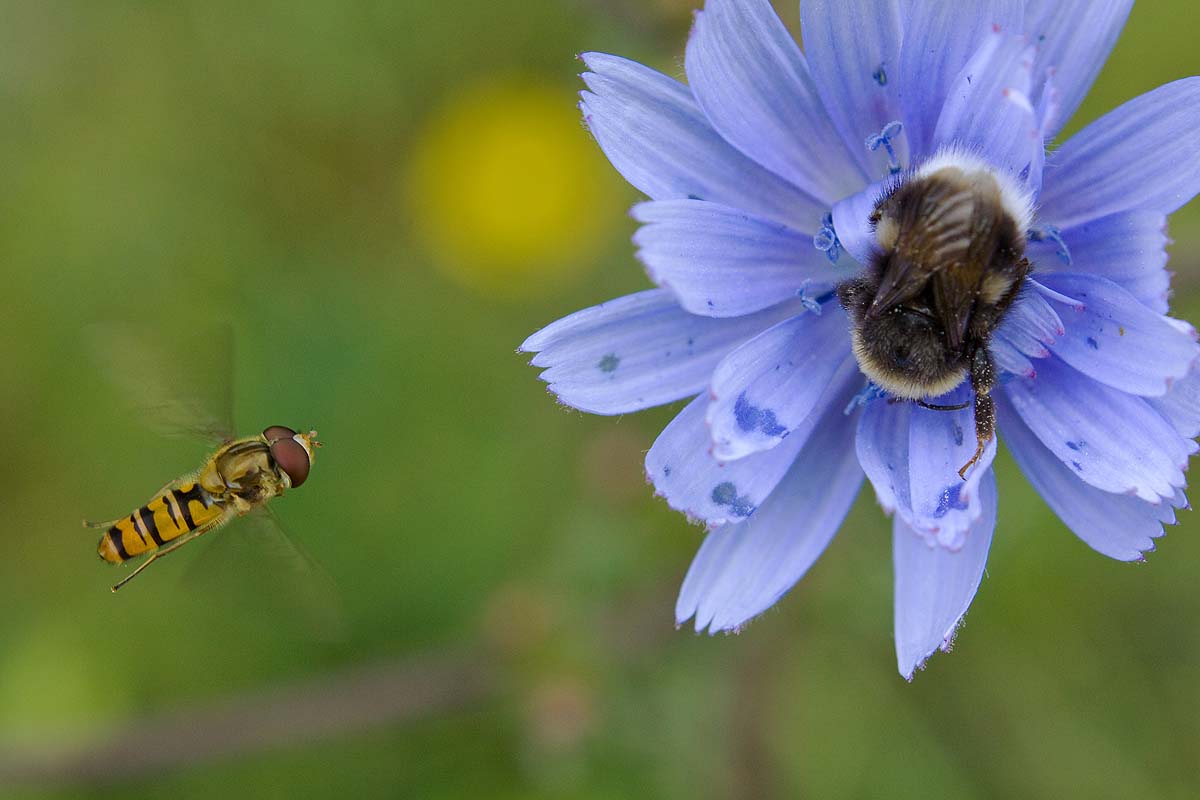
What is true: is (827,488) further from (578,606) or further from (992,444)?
(578,606)

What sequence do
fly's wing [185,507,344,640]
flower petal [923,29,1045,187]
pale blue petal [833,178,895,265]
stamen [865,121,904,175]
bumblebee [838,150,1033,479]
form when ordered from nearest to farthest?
bumblebee [838,150,1033,479], flower petal [923,29,1045,187], pale blue petal [833,178,895,265], stamen [865,121,904,175], fly's wing [185,507,344,640]

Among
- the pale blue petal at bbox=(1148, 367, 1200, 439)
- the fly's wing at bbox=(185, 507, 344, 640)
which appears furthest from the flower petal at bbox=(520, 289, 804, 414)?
the fly's wing at bbox=(185, 507, 344, 640)

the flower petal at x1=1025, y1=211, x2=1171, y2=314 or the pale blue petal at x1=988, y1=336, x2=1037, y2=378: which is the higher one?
the flower petal at x1=1025, y1=211, x2=1171, y2=314

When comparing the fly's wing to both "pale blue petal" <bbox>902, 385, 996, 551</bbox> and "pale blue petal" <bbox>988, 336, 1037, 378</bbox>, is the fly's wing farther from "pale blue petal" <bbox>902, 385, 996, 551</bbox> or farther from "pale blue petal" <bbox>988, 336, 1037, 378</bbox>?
"pale blue petal" <bbox>988, 336, 1037, 378</bbox>

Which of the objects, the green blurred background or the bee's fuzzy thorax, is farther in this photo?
the green blurred background

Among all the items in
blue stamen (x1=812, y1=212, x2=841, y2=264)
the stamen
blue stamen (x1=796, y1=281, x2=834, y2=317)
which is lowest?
blue stamen (x1=796, y1=281, x2=834, y2=317)

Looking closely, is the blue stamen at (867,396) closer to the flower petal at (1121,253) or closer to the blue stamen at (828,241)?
the blue stamen at (828,241)

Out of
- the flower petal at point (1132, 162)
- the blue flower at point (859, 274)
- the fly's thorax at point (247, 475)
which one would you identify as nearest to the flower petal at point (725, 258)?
the blue flower at point (859, 274)
